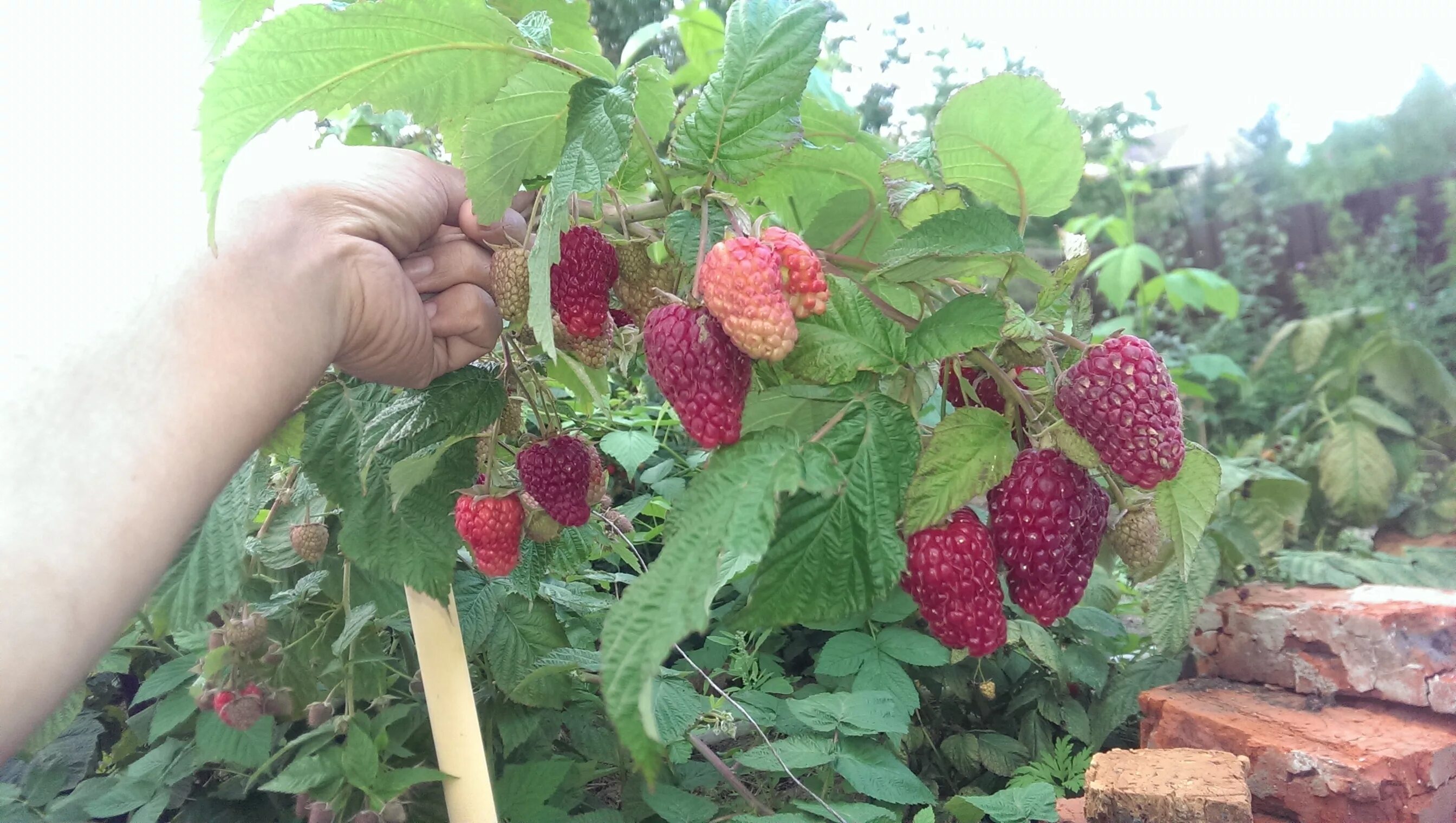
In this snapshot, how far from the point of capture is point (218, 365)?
1.98 ft

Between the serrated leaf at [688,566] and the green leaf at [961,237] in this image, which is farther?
the green leaf at [961,237]

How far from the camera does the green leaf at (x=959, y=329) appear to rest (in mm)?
441

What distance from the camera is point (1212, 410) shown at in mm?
4402

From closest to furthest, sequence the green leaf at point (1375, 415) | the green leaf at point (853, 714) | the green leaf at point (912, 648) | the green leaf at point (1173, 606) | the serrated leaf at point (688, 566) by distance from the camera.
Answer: the serrated leaf at point (688, 566), the green leaf at point (853, 714), the green leaf at point (912, 648), the green leaf at point (1173, 606), the green leaf at point (1375, 415)

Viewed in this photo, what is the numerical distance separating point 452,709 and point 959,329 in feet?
1.86

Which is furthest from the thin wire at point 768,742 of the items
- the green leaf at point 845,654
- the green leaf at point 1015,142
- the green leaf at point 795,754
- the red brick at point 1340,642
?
the red brick at point 1340,642

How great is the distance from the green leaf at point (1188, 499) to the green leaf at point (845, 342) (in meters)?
0.21

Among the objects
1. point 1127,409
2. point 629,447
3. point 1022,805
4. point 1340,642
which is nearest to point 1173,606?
point 1340,642

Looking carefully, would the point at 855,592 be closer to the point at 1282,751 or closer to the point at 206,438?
the point at 206,438

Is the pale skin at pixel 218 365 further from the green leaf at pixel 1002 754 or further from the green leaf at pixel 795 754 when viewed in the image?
the green leaf at pixel 1002 754

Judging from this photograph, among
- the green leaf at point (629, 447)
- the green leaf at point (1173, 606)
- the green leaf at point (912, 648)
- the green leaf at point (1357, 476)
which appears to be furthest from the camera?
the green leaf at point (1357, 476)

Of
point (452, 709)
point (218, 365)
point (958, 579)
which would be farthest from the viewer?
point (452, 709)

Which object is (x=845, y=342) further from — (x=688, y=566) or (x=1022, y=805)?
(x=1022, y=805)

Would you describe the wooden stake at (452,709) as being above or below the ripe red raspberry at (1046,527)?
below
